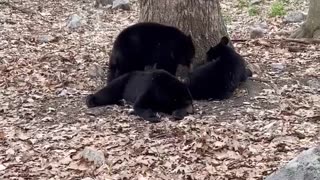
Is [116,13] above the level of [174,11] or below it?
below

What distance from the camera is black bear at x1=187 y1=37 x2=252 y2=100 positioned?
746 centimetres

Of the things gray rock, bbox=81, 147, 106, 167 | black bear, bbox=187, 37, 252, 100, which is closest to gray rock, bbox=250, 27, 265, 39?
black bear, bbox=187, 37, 252, 100

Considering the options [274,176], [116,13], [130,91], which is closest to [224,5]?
[116,13]

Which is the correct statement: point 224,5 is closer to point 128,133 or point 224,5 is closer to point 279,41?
point 279,41

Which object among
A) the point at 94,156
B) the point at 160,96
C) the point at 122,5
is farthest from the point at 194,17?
the point at 122,5

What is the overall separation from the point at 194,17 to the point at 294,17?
601 cm

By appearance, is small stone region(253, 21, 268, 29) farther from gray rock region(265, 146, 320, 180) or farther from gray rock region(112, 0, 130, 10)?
gray rock region(265, 146, 320, 180)

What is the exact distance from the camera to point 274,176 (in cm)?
453

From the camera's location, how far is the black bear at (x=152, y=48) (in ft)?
25.2

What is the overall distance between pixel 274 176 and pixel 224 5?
1189 cm

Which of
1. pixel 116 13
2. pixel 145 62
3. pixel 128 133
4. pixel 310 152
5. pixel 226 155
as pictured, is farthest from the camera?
pixel 116 13

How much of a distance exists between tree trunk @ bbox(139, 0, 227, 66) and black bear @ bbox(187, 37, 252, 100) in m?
0.58

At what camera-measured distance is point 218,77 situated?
7.49m

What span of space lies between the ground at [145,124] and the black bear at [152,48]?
73cm
